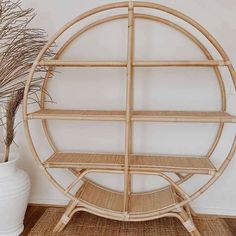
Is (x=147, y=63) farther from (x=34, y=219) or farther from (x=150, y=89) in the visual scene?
(x=34, y=219)

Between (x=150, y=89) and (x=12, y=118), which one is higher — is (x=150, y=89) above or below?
above

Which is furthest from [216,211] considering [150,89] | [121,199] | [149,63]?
[149,63]

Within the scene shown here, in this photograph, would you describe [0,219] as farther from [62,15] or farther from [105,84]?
[62,15]

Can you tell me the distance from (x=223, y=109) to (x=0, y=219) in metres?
1.68

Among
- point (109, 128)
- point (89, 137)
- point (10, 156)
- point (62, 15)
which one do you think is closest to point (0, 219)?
point (10, 156)

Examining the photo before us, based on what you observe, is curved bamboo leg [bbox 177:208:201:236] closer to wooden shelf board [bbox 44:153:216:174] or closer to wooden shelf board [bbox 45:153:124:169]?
wooden shelf board [bbox 44:153:216:174]

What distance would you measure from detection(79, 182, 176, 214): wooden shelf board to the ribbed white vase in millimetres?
394

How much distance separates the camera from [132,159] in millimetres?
2084

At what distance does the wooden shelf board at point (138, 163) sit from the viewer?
189 cm

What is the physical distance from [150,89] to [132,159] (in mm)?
530

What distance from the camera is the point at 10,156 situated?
2113 millimetres

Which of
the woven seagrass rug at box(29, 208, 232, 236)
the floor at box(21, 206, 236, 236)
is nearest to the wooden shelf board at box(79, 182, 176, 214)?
the woven seagrass rug at box(29, 208, 232, 236)

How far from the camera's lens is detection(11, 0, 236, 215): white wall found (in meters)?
2.10

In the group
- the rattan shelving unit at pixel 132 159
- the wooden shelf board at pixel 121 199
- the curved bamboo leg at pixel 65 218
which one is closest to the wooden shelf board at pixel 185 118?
the rattan shelving unit at pixel 132 159
